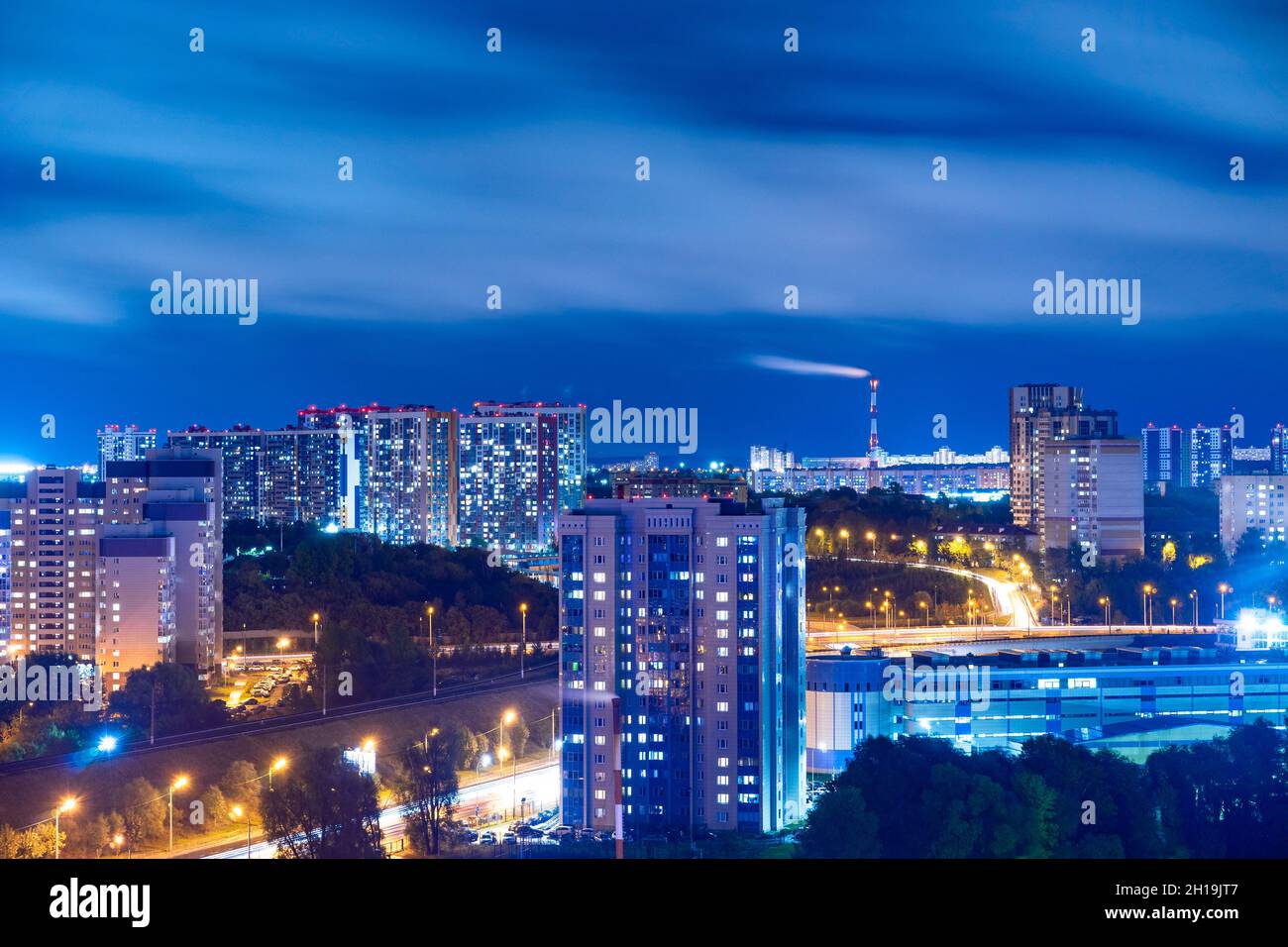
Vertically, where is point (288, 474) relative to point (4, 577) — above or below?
above

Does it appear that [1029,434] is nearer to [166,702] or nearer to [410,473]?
[410,473]

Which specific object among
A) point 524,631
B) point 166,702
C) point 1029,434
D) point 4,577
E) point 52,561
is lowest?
point 166,702

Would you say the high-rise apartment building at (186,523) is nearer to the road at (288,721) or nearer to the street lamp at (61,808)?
the road at (288,721)

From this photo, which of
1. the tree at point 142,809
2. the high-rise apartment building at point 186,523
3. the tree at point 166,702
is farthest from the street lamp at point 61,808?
the high-rise apartment building at point 186,523
